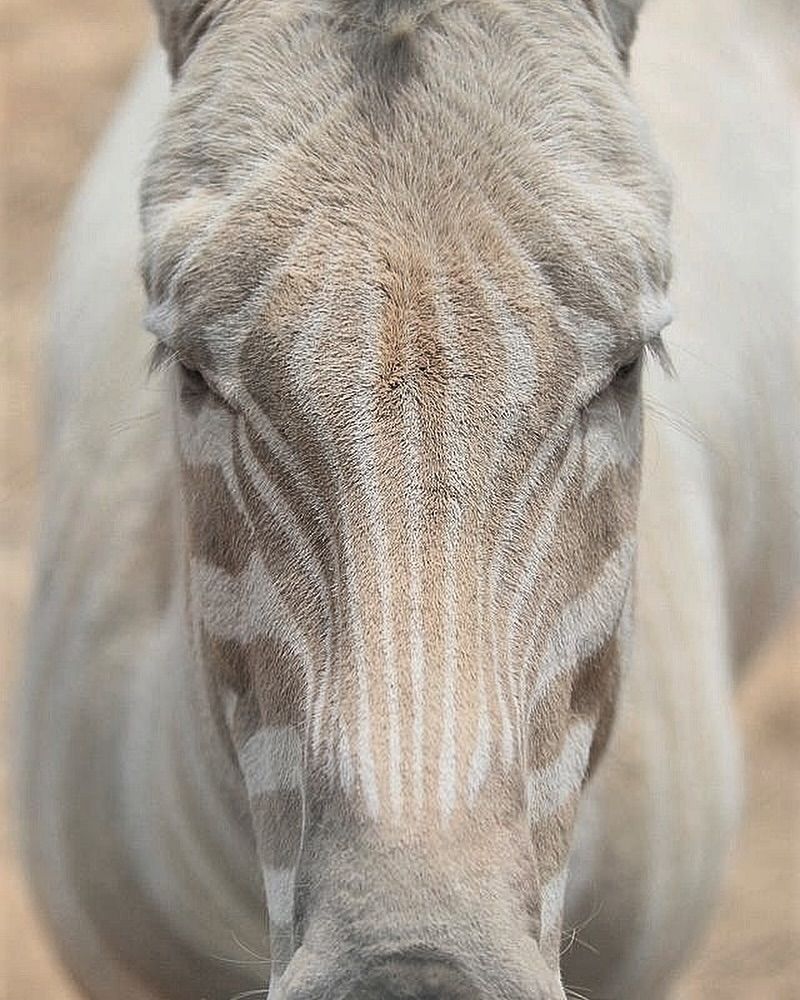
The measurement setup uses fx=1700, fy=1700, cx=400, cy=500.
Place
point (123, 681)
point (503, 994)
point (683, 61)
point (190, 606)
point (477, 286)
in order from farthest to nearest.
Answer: point (683, 61) → point (123, 681) → point (190, 606) → point (477, 286) → point (503, 994)

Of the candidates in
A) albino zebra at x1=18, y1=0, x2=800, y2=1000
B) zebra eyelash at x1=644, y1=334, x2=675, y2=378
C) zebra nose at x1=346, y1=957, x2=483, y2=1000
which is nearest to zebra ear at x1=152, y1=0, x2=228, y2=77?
albino zebra at x1=18, y1=0, x2=800, y2=1000

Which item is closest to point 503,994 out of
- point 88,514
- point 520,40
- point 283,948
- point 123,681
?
point 283,948

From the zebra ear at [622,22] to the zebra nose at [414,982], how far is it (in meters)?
1.23

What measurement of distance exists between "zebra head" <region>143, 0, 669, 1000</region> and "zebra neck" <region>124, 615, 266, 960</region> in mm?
374

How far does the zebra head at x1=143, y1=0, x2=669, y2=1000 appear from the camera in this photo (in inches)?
64.3

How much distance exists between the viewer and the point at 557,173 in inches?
72.6

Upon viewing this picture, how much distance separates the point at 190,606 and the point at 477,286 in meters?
0.72

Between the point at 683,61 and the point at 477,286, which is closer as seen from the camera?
the point at 477,286

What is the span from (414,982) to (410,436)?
1.72ft

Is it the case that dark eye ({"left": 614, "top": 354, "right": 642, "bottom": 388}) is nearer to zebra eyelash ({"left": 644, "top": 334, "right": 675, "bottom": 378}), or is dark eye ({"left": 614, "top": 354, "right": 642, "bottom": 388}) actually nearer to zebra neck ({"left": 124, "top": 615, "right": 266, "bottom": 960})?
zebra eyelash ({"left": 644, "top": 334, "right": 675, "bottom": 378})

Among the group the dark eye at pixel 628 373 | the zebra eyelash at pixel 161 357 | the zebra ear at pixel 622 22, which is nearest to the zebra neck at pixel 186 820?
the zebra eyelash at pixel 161 357

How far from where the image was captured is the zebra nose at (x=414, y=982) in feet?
5.06

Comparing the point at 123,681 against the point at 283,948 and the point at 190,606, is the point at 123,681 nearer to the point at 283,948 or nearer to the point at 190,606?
the point at 190,606

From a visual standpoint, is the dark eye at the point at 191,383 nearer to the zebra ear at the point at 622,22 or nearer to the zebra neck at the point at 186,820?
the zebra neck at the point at 186,820
